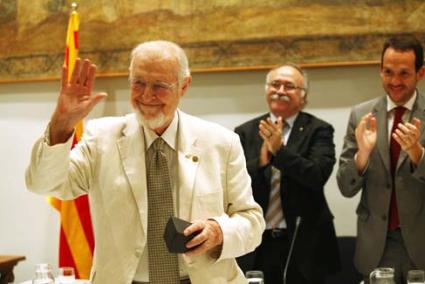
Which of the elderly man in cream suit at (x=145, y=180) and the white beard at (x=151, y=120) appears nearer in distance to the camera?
the elderly man in cream suit at (x=145, y=180)

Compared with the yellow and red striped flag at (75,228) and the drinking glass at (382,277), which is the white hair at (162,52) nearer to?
the drinking glass at (382,277)

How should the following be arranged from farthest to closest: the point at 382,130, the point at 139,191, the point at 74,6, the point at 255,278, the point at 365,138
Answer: the point at 74,6 → the point at 382,130 → the point at 365,138 → the point at 255,278 → the point at 139,191

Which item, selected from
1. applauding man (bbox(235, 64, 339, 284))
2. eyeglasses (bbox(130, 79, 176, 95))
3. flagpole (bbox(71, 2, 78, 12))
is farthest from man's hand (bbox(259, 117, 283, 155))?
flagpole (bbox(71, 2, 78, 12))

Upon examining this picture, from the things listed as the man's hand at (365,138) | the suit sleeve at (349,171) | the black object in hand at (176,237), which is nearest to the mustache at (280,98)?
the suit sleeve at (349,171)

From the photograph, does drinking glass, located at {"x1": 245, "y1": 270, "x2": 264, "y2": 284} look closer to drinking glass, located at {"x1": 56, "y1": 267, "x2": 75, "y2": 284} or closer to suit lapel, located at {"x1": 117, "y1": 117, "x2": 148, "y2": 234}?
suit lapel, located at {"x1": 117, "y1": 117, "x2": 148, "y2": 234}

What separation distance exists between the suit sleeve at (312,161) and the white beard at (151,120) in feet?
4.21

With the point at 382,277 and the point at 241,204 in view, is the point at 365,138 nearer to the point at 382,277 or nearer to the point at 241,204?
the point at 382,277

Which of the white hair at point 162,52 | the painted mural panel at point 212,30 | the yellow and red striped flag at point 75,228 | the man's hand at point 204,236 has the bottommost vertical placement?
the yellow and red striped flag at point 75,228

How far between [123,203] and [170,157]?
0.26 meters

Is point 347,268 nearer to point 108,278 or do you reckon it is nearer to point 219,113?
point 219,113

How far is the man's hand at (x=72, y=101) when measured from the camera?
1.99 metres

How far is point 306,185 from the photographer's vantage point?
3.52 m

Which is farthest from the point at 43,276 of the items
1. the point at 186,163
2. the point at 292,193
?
the point at 292,193

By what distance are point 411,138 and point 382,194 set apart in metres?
0.37
